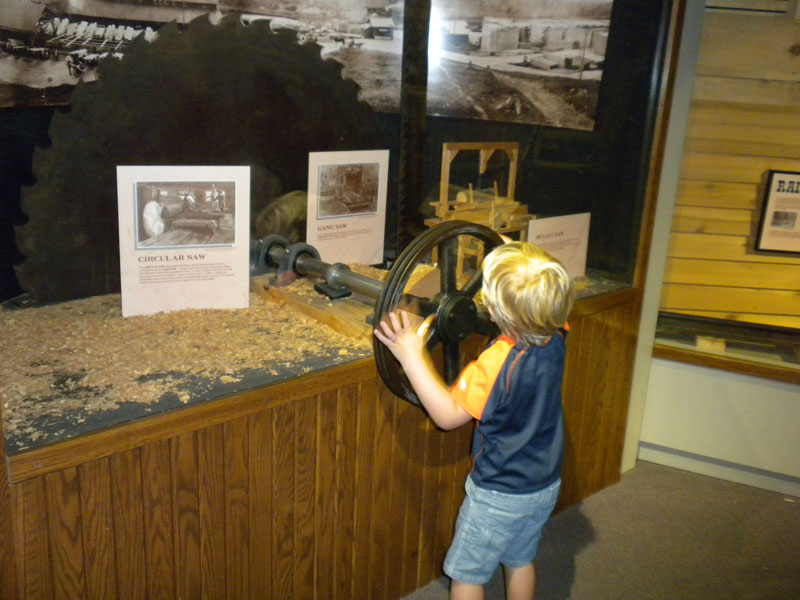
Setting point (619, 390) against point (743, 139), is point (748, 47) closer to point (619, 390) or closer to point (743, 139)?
point (743, 139)

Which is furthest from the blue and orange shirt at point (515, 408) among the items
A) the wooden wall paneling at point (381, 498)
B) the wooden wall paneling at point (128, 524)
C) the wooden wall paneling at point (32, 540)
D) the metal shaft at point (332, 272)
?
the wooden wall paneling at point (32, 540)

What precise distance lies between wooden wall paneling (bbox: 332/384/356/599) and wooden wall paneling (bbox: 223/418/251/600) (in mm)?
197

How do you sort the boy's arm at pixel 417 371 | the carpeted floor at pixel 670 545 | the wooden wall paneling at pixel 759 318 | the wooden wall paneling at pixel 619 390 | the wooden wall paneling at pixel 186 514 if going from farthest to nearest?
the wooden wall paneling at pixel 759 318, the wooden wall paneling at pixel 619 390, the carpeted floor at pixel 670 545, the boy's arm at pixel 417 371, the wooden wall paneling at pixel 186 514

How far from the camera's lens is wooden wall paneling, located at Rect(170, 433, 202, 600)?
1.25 metres

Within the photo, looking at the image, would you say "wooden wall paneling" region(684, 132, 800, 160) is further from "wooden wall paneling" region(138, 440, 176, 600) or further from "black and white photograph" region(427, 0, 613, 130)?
"wooden wall paneling" region(138, 440, 176, 600)

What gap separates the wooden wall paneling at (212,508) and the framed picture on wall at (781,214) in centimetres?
199

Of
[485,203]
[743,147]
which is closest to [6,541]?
[485,203]

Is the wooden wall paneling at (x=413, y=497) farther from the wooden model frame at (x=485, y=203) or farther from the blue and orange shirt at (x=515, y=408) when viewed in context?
the wooden model frame at (x=485, y=203)

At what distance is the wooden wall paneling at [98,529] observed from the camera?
114 cm

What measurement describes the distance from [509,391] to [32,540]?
82 cm

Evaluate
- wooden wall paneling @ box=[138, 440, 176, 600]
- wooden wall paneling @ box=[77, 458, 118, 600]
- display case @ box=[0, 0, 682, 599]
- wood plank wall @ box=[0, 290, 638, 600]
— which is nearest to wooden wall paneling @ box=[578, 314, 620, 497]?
display case @ box=[0, 0, 682, 599]

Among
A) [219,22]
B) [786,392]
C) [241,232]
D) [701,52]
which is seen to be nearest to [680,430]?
[786,392]

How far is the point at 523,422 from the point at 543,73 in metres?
1.18

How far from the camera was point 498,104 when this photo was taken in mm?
2186
